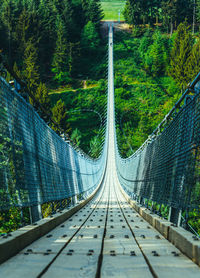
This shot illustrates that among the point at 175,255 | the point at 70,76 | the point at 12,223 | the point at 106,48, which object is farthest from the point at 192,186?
the point at 106,48

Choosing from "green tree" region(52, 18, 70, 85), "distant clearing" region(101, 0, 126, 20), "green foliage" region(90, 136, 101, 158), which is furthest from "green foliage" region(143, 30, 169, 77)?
"distant clearing" region(101, 0, 126, 20)

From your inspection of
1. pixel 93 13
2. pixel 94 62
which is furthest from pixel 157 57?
pixel 93 13

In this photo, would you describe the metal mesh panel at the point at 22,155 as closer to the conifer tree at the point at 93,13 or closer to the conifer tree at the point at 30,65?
the conifer tree at the point at 30,65

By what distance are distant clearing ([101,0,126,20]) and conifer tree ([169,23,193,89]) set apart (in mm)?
53669

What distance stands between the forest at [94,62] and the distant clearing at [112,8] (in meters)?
22.6

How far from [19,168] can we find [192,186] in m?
1.43

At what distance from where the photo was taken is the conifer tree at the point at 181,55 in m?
45.3

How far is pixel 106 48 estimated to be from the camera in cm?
7512

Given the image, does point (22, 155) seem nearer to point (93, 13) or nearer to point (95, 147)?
point (95, 147)

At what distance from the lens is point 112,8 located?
110 meters

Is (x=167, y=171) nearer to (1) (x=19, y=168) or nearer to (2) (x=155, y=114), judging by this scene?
(1) (x=19, y=168)

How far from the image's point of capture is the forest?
44.0m

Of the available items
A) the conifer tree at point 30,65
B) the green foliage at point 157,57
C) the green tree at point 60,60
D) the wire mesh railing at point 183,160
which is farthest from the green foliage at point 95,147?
the wire mesh railing at point 183,160

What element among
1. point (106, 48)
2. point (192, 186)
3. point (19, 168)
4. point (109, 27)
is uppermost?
point (109, 27)
